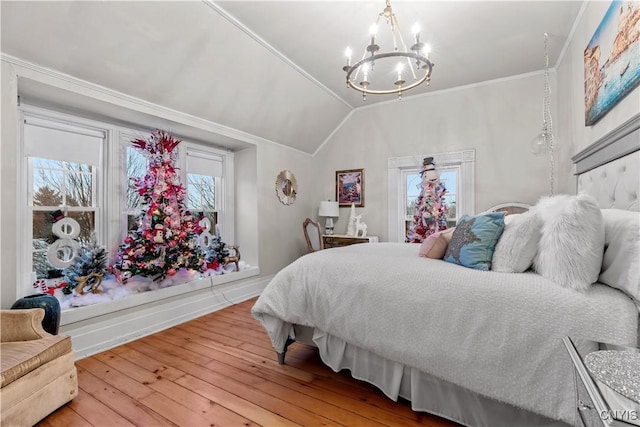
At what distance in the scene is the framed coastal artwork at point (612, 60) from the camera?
1443mm

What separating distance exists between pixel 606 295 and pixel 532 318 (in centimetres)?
30

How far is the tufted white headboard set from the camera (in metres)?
1.38

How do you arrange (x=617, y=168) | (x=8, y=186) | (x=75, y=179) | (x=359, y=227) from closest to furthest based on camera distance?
(x=617, y=168), (x=8, y=186), (x=75, y=179), (x=359, y=227)

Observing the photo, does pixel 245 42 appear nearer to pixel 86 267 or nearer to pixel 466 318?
pixel 86 267

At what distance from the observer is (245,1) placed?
7.32 feet

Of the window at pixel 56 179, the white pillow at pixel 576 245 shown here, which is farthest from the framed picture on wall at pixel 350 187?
the white pillow at pixel 576 245

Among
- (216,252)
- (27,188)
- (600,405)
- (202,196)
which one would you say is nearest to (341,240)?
(216,252)

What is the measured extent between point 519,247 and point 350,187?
→ 3.27 metres

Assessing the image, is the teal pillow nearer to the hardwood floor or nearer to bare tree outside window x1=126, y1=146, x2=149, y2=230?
the hardwood floor

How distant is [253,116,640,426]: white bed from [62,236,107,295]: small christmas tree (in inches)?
64.8

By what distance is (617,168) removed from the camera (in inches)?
62.4

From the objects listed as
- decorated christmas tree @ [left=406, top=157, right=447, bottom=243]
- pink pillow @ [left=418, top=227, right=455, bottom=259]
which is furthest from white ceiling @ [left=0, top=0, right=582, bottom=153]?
pink pillow @ [left=418, top=227, right=455, bottom=259]

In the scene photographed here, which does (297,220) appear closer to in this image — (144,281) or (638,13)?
(144,281)

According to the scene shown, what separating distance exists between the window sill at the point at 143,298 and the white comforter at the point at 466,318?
1545 mm
